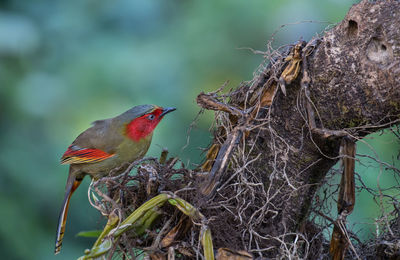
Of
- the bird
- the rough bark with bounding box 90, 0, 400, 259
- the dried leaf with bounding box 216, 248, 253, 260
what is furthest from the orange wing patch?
the dried leaf with bounding box 216, 248, 253, 260

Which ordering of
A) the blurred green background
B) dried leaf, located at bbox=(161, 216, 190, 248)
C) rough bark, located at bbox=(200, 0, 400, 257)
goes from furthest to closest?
the blurred green background → dried leaf, located at bbox=(161, 216, 190, 248) → rough bark, located at bbox=(200, 0, 400, 257)

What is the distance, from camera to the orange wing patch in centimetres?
287

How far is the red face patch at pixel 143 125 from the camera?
2.96m

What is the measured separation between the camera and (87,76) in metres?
3.43

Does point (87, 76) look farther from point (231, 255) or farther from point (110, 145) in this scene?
point (231, 255)

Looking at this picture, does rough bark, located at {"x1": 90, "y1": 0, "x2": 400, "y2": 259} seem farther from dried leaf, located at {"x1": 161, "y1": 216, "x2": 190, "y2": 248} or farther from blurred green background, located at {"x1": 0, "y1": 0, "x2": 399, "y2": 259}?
blurred green background, located at {"x1": 0, "y1": 0, "x2": 399, "y2": 259}

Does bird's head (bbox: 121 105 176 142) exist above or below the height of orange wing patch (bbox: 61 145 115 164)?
above

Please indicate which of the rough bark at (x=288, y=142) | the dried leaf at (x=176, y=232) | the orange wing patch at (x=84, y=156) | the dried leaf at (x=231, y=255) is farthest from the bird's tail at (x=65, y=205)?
the dried leaf at (x=231, y=255)

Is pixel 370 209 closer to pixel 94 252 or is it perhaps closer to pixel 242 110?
pixel 242 110

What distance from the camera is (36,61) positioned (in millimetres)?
3654

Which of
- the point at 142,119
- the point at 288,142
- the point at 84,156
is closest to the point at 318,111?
the point at 288,142

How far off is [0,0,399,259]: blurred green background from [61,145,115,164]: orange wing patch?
333 millimetres

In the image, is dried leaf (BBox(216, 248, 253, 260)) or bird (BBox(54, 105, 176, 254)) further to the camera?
bird (BBox(54, 105, 176, 254))

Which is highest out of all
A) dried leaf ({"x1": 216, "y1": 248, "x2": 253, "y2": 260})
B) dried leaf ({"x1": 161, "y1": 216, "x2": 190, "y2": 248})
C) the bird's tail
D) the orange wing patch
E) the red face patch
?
the red face patch
